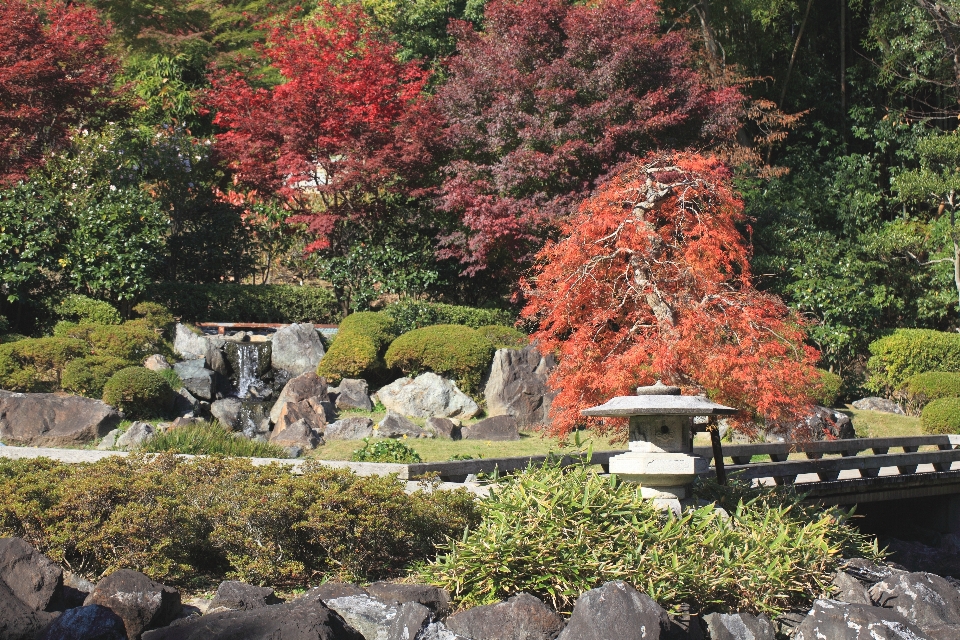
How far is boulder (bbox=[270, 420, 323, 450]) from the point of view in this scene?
12.1 metres

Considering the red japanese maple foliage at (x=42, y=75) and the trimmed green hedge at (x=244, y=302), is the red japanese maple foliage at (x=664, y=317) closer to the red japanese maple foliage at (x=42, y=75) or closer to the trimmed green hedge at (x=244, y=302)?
the trimmed green hedge at (x=244, y=302)

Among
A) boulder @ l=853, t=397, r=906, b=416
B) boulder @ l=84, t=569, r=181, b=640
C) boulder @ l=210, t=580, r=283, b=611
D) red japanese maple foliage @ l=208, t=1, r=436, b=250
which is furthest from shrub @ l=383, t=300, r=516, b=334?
boulder @ l=84, t=569, r=181, b=640

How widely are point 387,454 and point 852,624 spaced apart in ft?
22.0

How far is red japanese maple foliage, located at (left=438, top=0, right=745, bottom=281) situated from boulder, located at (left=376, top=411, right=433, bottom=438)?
3.78m

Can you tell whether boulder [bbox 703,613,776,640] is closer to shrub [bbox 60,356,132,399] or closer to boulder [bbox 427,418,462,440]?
boulder [bbox 427,418,462,440]

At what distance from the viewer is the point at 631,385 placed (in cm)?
901

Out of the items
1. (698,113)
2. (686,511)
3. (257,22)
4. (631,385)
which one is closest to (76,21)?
(257,22)

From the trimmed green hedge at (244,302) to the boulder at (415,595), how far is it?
12.1 m

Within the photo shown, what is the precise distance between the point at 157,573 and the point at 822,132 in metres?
19.5

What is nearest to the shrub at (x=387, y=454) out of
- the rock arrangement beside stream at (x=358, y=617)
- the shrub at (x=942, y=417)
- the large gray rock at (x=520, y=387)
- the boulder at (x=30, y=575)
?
the large gray rock at (x=520, y=387)

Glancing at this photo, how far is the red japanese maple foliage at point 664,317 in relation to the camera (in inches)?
329

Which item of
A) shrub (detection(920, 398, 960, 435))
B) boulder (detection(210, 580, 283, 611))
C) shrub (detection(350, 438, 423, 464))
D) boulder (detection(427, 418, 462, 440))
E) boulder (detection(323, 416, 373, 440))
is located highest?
boulder (detection(210, 580, 283, 611))

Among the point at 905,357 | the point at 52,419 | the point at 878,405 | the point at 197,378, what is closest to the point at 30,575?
the point at 52,419

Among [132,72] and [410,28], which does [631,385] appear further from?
[132,72]
